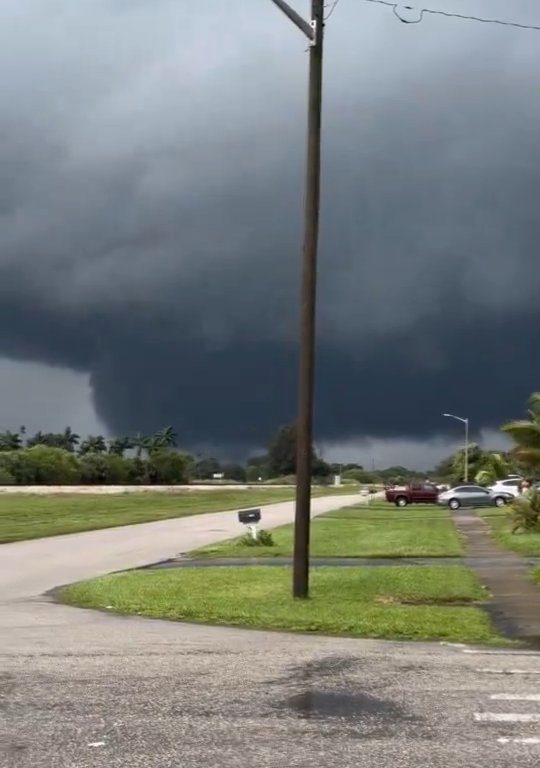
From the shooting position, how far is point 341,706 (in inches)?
311

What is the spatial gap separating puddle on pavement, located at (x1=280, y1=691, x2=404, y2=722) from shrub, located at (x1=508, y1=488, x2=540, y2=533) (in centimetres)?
2366

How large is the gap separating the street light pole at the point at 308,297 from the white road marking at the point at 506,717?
288 inches

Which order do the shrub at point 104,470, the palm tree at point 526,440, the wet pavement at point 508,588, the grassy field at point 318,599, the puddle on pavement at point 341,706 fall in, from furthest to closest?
1. the shrub at point 104,470
2. the palm tree at point 526,440
3. the wet pavement at point 508,588
4. the grassy field at point 318,599
5. the puddle on pavement at point 341,706

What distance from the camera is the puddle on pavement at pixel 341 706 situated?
7570 mm

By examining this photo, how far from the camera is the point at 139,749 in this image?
6.61 m

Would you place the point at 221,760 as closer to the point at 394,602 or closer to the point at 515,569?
the point at 394,602

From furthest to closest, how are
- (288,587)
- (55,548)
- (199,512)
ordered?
(199,512) < (55,548) < (288,587)

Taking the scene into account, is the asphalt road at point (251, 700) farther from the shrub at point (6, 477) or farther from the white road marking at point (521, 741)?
the shrub at point (6, 477)

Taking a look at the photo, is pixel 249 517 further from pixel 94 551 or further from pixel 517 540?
pixel 517 540

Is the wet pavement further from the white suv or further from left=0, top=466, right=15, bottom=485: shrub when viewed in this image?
left=0, top=466, right=15, bottom=485: shrub

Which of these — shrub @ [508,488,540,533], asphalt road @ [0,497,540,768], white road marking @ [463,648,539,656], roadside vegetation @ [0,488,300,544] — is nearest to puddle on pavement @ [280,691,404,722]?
asphalt road @ [0,497,540,768]

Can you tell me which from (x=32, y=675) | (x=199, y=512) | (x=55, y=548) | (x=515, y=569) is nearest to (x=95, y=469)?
(x=199, y=512)

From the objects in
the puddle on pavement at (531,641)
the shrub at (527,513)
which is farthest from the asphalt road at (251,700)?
the shrub at (527,513)

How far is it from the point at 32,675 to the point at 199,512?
143ft
